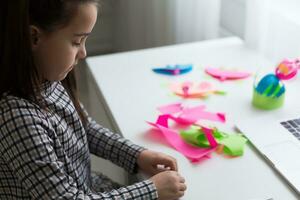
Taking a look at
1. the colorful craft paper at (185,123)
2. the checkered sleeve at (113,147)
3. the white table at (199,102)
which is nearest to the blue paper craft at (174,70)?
the white table at (199,102)

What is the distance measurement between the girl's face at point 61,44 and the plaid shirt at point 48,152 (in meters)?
0.05

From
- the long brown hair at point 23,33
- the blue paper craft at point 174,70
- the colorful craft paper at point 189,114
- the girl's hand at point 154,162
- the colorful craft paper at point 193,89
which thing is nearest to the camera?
the long brown hair at point 23,33

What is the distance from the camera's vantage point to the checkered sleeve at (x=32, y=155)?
723mm

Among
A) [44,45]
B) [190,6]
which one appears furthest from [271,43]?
[44,45]

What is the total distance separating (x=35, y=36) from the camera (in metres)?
0.75

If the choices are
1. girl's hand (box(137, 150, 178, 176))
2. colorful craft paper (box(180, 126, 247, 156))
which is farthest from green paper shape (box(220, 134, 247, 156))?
girl's hand (box(137, 150, 178, 176))

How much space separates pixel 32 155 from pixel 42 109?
96 millimetres

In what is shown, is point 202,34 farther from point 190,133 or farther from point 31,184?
point 31,184

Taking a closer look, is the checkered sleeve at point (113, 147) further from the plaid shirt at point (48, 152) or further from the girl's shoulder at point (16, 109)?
the girl's shoulder at point (16, 109)

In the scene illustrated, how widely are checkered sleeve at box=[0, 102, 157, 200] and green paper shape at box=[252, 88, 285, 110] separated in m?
0.50

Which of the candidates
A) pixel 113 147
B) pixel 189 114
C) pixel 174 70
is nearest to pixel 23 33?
pixel 113 147

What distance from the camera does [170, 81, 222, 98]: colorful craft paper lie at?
1.10 metres

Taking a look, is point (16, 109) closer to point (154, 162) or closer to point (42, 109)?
point (42, 109)

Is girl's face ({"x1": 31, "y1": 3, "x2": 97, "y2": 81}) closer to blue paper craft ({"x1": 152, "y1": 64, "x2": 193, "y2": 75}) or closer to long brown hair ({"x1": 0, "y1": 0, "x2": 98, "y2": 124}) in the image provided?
long brown hair ({"x1": 0, "y1": 0, "x2": 98, "y2": 124})
